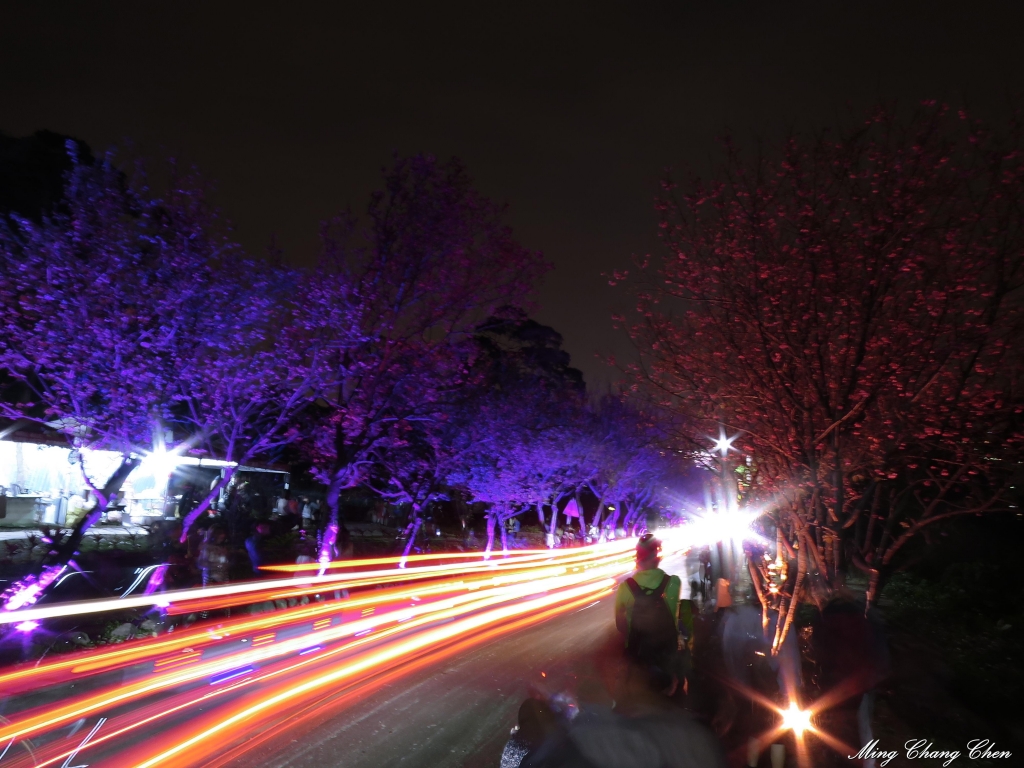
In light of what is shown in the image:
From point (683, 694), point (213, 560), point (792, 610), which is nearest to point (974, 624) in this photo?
point (792, 610)

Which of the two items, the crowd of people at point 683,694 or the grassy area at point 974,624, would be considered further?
the grassy area at point 974,624

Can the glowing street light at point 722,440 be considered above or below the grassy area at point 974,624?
above

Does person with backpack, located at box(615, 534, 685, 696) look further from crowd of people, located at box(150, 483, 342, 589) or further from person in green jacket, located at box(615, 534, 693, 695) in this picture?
crowd of people, located at box(150, 483, 342, 589)

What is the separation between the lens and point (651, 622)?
5.38 metres

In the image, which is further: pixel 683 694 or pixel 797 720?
pixel 797 720

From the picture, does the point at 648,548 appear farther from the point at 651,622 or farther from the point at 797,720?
the point at 797,720

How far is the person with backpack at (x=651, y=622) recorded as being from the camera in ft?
17.5

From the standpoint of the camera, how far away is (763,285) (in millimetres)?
9023

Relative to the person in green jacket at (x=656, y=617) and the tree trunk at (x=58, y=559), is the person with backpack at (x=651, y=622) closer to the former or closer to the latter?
the person in green jacket at (x=656, y=617)

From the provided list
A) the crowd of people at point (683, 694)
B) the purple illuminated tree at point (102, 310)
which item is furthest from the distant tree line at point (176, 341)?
the crowd of people at point (683, 694)
